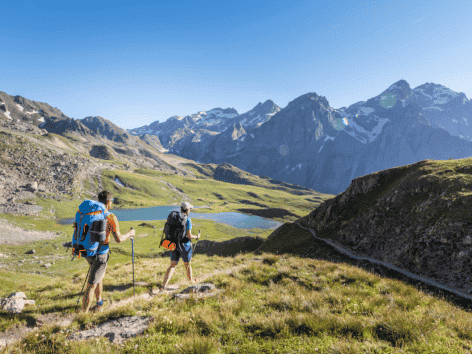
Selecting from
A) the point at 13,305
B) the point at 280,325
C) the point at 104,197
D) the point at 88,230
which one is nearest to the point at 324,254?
the point at 280,325

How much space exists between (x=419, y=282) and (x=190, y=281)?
60.1ft

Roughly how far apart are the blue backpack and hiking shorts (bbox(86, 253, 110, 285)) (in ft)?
1.12

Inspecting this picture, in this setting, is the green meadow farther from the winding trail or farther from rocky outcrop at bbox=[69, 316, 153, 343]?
the winding trail

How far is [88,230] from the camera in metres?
7.28

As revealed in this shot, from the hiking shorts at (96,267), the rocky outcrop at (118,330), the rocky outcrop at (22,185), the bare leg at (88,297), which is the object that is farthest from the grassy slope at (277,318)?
the rocky outcrop at (22,185)

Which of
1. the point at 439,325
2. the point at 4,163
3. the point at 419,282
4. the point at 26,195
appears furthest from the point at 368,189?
the point at 4,163

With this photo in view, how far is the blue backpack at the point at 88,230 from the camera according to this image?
7250 mm

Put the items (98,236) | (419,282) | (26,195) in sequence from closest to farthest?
(98,236) < (419,282) < (26,195)

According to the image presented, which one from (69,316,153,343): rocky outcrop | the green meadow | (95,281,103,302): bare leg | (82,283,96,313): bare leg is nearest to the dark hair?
(82,283,96,313): bare leg

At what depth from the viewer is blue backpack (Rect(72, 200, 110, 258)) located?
725 centimetres

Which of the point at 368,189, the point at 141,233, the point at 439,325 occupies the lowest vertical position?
the point at 141,233

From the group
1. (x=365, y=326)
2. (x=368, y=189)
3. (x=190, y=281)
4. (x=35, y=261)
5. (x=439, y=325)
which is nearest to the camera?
(x=365, y=326)

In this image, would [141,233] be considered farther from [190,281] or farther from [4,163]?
[4,163]

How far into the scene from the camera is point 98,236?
735cm
